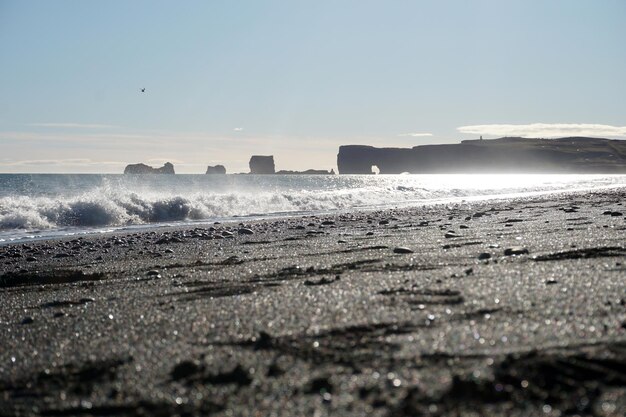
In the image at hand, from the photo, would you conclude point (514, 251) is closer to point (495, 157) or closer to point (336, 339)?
point (336, 339)

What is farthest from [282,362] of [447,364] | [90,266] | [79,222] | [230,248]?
[79,222]

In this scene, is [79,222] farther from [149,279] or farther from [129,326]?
[129,326]

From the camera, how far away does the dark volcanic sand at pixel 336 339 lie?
225 centimetres

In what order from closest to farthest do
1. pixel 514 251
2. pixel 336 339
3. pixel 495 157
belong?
pixel 336 339 → pixel 514 251 → pixel 495 157

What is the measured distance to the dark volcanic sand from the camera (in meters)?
2.25

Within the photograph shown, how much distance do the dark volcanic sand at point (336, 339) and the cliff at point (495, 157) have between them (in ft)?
440

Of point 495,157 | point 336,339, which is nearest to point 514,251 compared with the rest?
point 336,339

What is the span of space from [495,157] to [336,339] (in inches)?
6407

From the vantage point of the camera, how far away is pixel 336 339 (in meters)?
3.09

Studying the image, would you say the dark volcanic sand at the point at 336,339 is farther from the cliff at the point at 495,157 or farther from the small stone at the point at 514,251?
the cliff at the point at 495,157

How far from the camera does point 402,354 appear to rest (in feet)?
8.91

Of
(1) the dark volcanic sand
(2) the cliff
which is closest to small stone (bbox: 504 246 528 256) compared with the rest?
(1) the dark volcanic sand

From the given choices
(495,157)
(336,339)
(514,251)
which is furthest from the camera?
(495,157)

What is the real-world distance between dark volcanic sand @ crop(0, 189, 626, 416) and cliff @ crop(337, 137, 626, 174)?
440 feet
